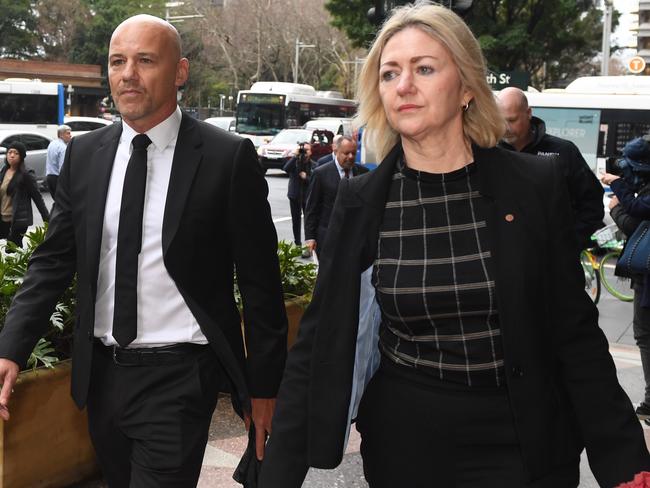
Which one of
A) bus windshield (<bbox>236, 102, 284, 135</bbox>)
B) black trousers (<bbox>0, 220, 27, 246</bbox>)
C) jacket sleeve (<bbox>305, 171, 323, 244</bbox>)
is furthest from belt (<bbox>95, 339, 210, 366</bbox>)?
bus windshield (<bbox>236, 102, 284, 135</bbox>)

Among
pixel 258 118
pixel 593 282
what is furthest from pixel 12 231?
pixel 258 118

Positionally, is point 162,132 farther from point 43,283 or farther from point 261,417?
point 261,417

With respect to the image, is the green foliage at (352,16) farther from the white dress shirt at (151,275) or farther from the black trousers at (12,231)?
the white dress shirt at (151,275)

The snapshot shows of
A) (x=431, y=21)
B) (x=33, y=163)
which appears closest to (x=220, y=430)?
(x=431, y=21)

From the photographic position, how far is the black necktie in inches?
105

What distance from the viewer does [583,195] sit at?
5555mm

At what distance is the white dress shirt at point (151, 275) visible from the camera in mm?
2711

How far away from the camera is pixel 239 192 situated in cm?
284

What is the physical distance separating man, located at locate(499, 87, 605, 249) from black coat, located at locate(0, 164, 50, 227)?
7.52 metres

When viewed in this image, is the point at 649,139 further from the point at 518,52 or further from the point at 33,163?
the point at 518,52

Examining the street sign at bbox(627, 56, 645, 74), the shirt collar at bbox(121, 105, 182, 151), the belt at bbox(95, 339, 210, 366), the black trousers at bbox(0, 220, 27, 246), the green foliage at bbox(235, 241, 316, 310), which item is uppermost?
the street sign at bbox(627, 56, 645, 74)

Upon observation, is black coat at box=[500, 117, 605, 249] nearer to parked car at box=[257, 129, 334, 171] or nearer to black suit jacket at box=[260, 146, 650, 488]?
black suit jacket at box=[260, 146, 650, 488]

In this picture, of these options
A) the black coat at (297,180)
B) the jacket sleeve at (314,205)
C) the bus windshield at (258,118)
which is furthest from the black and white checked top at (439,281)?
the bus windshield at (258,118)

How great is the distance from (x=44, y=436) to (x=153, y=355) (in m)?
1.59
